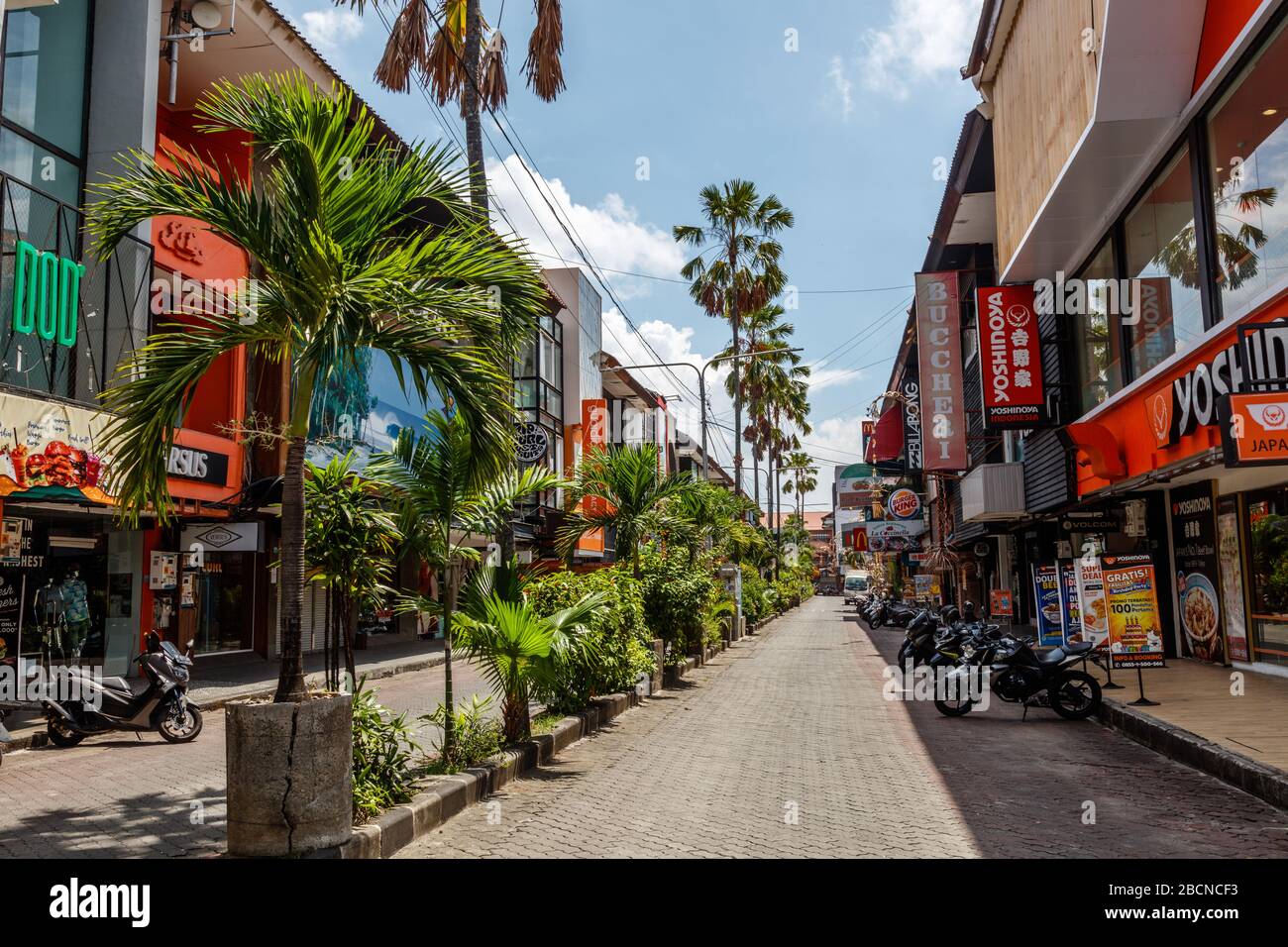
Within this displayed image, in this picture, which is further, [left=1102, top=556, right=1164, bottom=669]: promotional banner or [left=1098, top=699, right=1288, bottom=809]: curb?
[left=1102, top=556, right=1164, bottom=669]: promotional banner

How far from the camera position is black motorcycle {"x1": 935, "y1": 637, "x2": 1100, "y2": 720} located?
1190 cm

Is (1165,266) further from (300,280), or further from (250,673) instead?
(250,673)

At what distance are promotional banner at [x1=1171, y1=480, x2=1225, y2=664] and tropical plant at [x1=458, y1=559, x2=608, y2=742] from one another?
11.9m

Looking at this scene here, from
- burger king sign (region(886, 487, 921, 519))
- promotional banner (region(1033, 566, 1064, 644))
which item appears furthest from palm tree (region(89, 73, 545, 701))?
burger king sign (region(886, 487, 921, 519))

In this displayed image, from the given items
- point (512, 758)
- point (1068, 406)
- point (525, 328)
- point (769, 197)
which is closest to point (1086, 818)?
point (512, 758)

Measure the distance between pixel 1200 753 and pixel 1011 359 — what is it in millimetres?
12058

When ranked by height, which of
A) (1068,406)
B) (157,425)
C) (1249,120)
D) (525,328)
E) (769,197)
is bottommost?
(157,425)

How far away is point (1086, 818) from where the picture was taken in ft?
22.6

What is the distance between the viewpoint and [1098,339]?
1797cm

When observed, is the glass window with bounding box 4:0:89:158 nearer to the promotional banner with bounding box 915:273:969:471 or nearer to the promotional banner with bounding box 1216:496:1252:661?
the promotional banner with bounding box 1216:496:1252:661

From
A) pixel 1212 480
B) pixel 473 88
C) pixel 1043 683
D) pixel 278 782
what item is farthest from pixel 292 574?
pixel 1212 480

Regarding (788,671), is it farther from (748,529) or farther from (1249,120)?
(748,529)

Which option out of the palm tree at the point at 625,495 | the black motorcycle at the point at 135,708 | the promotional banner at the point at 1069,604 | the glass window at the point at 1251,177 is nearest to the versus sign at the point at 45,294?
the black motorcycle at the point at 135,708
